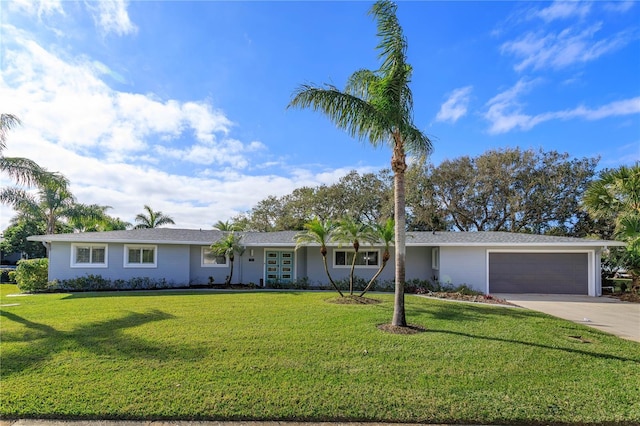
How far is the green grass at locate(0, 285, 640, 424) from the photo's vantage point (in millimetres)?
3895

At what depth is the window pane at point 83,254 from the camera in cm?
1619

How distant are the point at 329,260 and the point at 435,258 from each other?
5.52 m

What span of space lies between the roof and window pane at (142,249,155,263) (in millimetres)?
793

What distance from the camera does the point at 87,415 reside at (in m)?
3.78

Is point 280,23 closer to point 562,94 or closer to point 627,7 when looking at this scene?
point 627,7

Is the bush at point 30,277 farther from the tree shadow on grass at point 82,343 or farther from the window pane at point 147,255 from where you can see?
the tree shadow on grass at point 82,343

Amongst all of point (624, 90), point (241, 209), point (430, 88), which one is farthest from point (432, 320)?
point (241, 209)

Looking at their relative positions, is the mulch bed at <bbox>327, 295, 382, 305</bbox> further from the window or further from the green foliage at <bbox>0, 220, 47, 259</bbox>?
the green foliage at <bbox>0, 220, 47, 259</bbox>

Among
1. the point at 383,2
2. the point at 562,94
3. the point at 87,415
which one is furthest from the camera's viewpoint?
the point at 562,94

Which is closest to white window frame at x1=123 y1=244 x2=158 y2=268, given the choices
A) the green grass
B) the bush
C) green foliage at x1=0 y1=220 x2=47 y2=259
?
the bush

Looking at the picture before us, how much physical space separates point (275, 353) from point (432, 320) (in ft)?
15.6

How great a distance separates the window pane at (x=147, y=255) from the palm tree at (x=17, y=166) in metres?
5.94

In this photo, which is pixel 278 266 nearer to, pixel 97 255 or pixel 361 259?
pixel 361 259

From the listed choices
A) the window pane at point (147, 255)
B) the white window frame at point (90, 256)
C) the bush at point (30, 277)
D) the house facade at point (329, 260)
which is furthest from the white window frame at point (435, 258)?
the bush at point (30, 277)
